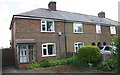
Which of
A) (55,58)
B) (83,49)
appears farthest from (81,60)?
(55,58)

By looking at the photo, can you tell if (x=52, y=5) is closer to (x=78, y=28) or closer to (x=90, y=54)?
(x=78, y=28)

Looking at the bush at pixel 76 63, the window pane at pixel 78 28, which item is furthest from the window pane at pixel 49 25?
the bush at pixel 76 63

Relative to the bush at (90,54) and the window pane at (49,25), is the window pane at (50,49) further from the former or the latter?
the bush at (90,54)

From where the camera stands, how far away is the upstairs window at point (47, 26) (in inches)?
644

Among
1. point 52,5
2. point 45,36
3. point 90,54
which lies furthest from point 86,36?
point 90,54

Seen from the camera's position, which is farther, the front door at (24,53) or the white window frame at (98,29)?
the white window frame at (98,29)

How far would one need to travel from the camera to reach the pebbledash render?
14762 mm

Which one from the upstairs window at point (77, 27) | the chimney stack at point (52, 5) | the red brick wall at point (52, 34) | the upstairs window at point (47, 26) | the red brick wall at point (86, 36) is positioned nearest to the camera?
the red brick wall at point (52, 34)

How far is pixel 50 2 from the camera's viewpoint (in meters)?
20.9

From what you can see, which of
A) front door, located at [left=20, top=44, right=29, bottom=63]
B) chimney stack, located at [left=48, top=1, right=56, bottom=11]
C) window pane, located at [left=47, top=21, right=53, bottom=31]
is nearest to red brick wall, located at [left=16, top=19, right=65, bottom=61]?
window pane, located at [left=47, top=21, right=53, bottom=31]

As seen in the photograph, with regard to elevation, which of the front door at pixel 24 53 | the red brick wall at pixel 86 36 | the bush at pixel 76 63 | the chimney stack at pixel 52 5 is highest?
the chimney stack at pixel 52 5

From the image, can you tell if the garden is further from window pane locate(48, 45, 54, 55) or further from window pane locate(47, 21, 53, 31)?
window pane locate(47, 21, 53, 31)

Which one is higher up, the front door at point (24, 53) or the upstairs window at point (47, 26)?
the upstairs window at point (47, 26)

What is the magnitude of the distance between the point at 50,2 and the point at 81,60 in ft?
38.6
